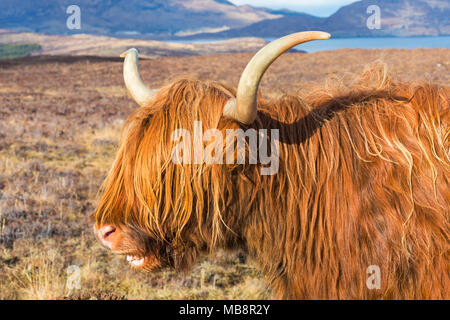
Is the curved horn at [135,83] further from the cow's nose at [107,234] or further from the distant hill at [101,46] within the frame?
the distant hill at [101,46]

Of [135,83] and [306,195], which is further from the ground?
[135,83]

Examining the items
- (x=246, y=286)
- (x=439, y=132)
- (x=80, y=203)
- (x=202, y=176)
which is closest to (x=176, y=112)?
(x=202, y=176)

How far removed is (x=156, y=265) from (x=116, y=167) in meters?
0.61

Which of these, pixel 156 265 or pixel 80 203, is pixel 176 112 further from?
pixel 80 203

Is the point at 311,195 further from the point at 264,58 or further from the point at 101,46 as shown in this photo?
the point at 101,46

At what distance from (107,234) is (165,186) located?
0.41 metres

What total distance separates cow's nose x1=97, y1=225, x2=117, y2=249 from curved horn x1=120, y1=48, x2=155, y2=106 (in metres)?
0.72

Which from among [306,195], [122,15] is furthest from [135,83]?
[122,15]

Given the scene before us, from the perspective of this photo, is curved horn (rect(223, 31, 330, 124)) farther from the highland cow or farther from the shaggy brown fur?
the shaggy brown fur

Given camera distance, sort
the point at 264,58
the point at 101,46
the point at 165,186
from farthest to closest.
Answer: the point at 101,46
the point at 165,186
the point at 264,58

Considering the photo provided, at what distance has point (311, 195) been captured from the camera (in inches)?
82.0

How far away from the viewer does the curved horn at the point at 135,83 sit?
2230 millimetres

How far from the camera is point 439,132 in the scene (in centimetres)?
204
